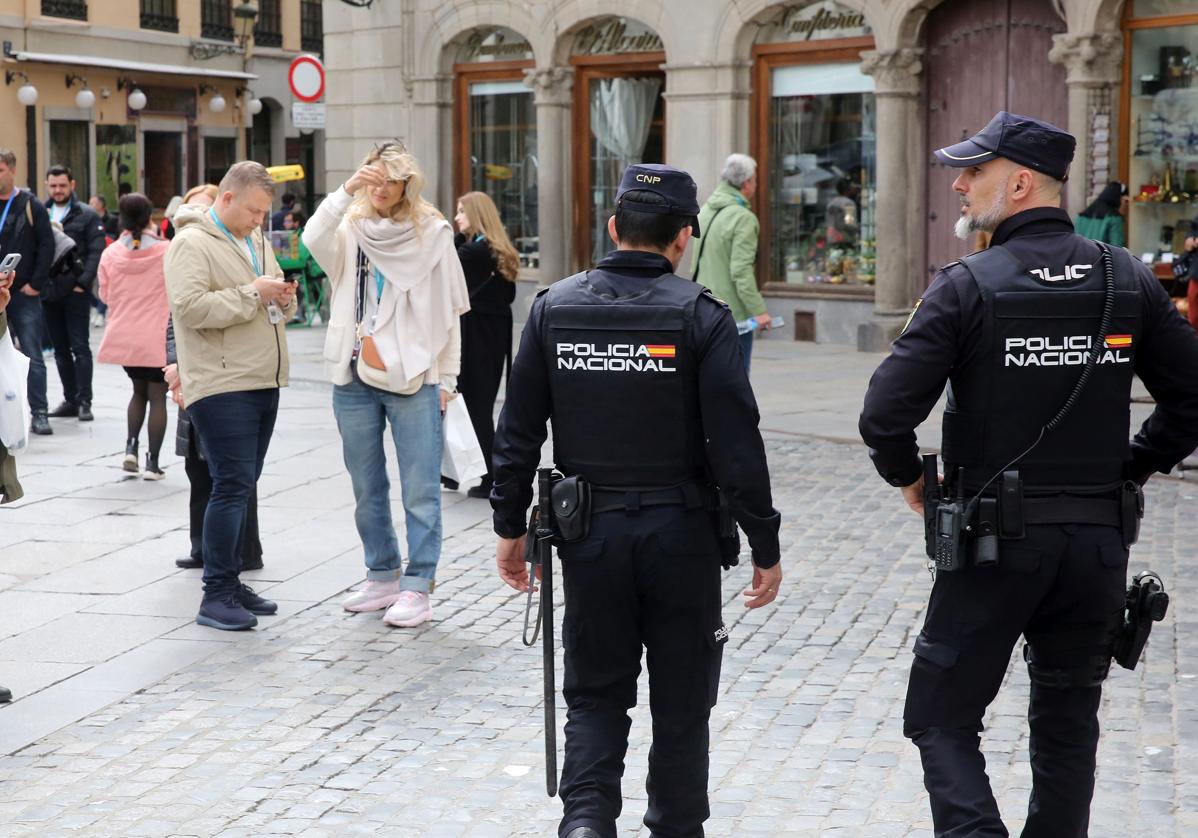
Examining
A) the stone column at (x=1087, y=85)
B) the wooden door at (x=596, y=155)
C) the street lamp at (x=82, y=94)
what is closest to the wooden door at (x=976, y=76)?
the stone column at (x=1087, y=85)

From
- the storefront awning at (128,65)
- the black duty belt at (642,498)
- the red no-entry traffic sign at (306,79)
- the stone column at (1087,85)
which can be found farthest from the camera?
the storefront awning at (128,65)

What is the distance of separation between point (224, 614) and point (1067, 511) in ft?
13.3

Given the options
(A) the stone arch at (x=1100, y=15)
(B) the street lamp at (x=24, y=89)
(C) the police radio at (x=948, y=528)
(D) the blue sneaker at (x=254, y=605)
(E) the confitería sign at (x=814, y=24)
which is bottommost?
(D) the blue sneaker at (x=254, y=605)

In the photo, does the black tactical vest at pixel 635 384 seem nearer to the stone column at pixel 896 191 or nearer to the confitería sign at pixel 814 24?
the stone column at pixel 896 191

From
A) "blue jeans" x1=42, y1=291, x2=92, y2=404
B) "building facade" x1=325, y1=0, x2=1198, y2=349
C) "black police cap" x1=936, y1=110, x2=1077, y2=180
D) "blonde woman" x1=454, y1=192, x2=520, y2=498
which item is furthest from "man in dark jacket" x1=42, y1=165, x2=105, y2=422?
"black police cap" x1=936, y1=110, x2=1077, y2=180

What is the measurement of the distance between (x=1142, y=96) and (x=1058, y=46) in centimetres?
90

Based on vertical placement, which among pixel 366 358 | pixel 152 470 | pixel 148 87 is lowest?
pixel 152 470

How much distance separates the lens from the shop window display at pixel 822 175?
707 inches

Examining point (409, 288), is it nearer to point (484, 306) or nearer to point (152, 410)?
point (484, 306)

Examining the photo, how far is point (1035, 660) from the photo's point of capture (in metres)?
4.15

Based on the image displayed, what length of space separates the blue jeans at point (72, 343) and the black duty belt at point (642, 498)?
9.54 m

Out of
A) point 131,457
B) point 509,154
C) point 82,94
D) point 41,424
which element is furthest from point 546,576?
point 82,94

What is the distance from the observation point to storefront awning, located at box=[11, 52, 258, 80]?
33.9 metres

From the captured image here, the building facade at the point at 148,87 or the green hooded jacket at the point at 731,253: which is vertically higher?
the building facade at the point at 148,87
